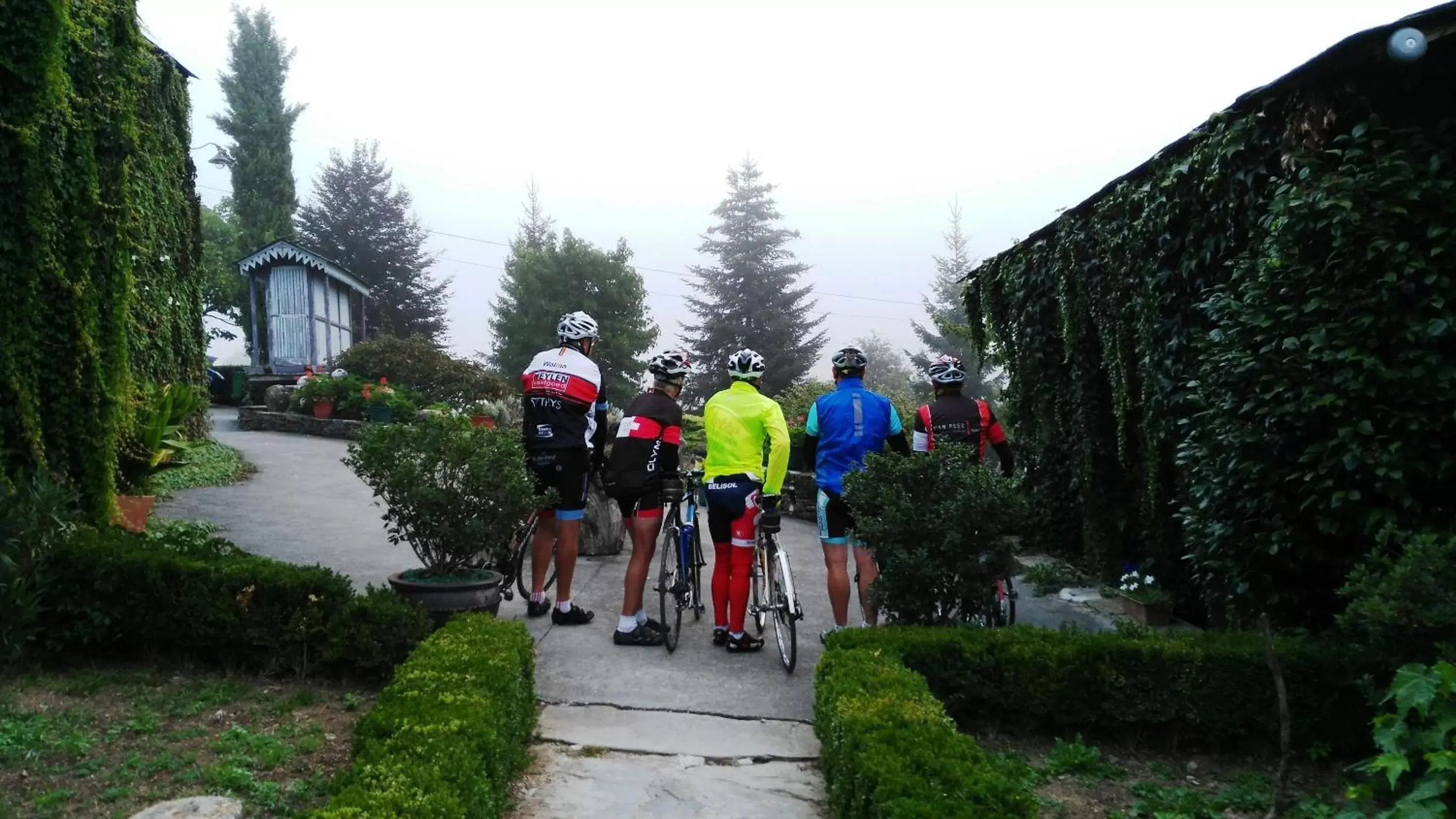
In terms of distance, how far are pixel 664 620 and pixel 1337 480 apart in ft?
12.4

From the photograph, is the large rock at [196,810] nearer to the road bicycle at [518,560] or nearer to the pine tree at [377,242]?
the road bicycle at [518,560]

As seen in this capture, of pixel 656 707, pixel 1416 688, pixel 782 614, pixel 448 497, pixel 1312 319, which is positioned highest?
pixel 1312 319

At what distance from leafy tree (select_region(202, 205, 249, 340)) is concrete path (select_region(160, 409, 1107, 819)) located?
30.2 meters

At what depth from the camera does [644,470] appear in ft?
21.8

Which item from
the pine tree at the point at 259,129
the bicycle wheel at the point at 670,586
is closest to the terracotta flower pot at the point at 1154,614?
the bicycle wheel at the point at 670,586

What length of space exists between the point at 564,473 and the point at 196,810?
11.2ft

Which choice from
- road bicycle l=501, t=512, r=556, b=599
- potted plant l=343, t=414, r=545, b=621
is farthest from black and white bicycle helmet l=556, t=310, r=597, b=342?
road bicycle l=501, t=512, r=556, b=599

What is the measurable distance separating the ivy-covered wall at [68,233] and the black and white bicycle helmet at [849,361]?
4.86 m

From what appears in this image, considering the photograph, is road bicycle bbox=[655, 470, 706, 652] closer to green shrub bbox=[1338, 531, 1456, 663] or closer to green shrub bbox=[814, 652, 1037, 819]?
green shrub bbox=[814, 652, 1037, 819]

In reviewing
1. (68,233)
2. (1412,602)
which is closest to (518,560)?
(68,233)

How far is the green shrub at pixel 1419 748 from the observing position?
3133mm

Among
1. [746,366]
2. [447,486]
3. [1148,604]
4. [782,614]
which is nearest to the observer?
[447,486]

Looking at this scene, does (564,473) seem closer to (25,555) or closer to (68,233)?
(25,555)

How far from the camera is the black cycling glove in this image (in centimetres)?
636
